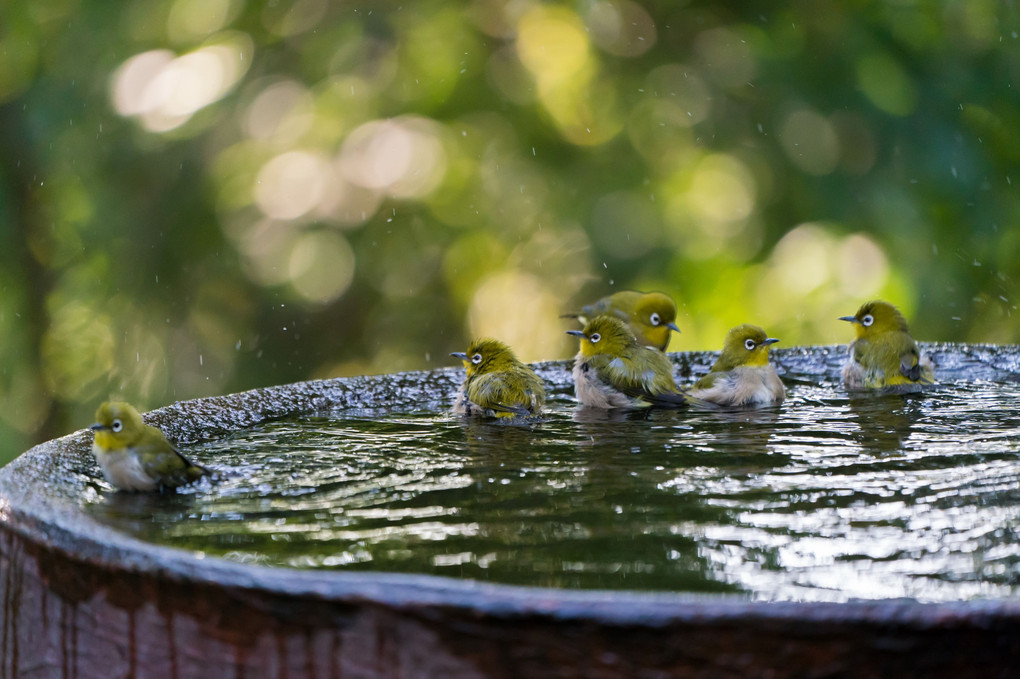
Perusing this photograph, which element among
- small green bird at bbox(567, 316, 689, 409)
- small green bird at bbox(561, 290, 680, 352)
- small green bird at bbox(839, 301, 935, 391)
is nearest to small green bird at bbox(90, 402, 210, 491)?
small green bird at bbox(567, 316, 689, 409)

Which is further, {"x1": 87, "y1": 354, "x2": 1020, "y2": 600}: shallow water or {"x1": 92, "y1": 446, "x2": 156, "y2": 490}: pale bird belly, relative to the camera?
{"x1": 92, "y1": 446, "x2": 156, "y2": 490}: pale bird belly

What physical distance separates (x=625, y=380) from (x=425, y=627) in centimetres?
261

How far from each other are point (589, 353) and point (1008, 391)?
1.57 meters

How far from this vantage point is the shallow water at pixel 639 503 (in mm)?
1687

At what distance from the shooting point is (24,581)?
A: 1.77 metres

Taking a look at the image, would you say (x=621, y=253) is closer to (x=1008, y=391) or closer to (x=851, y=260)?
(x=851, y=260)

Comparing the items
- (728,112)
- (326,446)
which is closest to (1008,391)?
(326,446)

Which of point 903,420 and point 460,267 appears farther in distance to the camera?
point 460,267

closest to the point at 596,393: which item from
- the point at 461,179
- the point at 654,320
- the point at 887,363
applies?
the point at 887,363

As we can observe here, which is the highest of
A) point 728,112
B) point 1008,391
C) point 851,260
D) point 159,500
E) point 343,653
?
point 728,112

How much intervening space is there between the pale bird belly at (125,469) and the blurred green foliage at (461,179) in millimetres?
5159

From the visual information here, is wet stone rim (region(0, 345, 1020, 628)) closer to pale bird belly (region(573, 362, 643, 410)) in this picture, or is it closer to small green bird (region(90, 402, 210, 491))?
small green bird (region(90, 402, 210, 491))

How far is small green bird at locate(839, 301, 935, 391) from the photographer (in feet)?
12.8

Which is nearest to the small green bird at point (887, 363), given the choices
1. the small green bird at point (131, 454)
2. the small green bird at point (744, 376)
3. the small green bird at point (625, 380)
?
the small green bird at point (744, 376)
